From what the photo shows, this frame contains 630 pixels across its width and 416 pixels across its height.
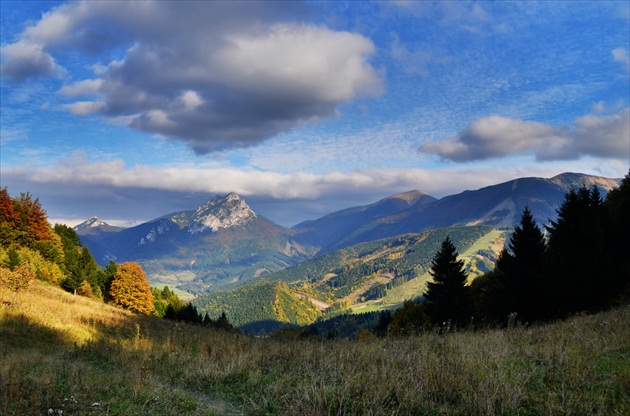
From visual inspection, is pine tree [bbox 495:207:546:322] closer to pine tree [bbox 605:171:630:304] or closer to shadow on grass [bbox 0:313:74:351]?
pine tree [bbox 605:171:630:304]

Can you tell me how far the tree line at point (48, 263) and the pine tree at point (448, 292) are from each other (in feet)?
136

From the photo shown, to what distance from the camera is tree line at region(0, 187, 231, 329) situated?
111 ft

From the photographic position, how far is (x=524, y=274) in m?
32.6

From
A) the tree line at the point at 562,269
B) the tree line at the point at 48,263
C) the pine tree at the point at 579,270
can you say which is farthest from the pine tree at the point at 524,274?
the tree line at the point at 48,263

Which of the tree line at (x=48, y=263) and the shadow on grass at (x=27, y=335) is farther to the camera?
the tree line at (x=48, y=263)

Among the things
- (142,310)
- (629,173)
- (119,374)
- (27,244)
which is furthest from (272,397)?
(142,310)

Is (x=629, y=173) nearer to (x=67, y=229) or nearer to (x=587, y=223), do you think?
(x=587, y=223)

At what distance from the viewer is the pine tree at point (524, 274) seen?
104 feet

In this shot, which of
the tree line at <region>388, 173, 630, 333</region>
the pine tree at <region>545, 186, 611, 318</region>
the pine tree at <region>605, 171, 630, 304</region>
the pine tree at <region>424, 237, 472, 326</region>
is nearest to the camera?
the pine tree at <region>545, 186, 611, 318</region>

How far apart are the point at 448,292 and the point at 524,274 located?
1209cm

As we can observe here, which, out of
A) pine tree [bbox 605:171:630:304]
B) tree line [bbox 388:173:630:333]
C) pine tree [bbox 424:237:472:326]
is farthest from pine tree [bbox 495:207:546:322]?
pine tree [bbox 424:237:472:326]

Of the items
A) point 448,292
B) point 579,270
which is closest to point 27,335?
point 579,270

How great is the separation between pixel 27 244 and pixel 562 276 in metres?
63.0

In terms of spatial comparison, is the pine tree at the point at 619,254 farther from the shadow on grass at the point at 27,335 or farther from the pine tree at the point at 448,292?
the shadow on grass at the point at 27,335
